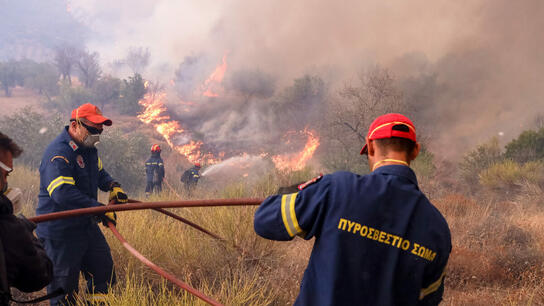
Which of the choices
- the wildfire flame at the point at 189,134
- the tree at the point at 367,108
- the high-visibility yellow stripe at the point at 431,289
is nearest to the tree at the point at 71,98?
the wildfire flame at the point at 189,134

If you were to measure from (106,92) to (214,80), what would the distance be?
10.7 metres

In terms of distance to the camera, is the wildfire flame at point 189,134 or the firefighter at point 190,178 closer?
the firefighter at point 190,178

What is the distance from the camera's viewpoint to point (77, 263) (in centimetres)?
300

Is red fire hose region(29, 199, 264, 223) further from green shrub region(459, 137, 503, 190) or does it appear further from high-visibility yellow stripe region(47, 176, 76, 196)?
green shrub region(459, 137, 503, 190)

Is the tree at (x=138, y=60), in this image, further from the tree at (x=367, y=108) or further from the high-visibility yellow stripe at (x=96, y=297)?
the high-visibility yellow stripe at (x=96, y=297)

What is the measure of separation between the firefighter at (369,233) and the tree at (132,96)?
1187 inches

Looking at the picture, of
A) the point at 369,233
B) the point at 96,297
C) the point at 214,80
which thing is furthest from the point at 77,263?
the point at 214,80

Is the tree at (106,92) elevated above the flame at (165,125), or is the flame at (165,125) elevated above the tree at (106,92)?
the tree at (106,92)

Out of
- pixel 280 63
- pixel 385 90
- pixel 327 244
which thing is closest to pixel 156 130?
pixel 280 63

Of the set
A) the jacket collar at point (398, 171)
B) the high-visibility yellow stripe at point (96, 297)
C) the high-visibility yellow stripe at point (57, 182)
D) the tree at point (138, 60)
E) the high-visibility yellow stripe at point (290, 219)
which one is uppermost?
the tree at point (138, 60)

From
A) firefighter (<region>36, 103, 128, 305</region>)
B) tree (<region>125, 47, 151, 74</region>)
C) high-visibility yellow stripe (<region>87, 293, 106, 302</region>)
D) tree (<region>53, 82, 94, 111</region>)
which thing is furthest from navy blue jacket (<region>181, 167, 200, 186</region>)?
tree (<region>125, 47, 151, 74</region>)

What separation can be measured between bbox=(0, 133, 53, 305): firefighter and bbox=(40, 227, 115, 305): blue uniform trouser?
4.94 ft

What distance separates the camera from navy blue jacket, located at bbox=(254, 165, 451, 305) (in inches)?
55.5

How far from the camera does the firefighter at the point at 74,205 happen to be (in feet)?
9.43
